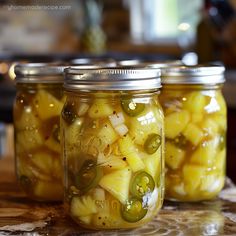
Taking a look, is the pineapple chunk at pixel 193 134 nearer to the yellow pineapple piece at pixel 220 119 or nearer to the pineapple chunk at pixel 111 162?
the yellow pineapple piece at pixel 220 119

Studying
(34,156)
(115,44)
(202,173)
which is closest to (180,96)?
(202,173)

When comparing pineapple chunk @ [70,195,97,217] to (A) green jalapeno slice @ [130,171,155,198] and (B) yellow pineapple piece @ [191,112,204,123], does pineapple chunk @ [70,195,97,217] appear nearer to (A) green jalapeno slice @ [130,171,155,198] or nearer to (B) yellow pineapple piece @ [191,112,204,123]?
(A) green jalapeno slice @ [130,171,155,198]

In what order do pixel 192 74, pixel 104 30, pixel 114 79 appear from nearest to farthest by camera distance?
pixel 114 79, pixel 192 74, pixel 104 30

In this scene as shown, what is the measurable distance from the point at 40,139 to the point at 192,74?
0.24 meters

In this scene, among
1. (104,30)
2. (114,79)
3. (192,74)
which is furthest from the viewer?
(104,30)

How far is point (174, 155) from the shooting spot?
0.77 metres

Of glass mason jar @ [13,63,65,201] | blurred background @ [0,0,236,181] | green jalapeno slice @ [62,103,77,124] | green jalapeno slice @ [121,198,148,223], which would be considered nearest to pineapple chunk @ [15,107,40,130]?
glass mason jar @ [13,63,65,201]

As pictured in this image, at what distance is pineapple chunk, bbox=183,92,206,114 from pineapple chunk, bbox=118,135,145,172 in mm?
146

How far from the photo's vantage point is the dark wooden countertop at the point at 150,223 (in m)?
0.67

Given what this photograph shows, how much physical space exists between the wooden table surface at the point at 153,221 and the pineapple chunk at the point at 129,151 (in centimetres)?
9

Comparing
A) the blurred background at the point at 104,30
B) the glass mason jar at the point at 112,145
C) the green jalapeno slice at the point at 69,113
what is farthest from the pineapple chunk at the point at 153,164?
the blurred background at the point at 104,30

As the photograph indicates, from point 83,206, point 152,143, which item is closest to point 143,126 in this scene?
point 152,143

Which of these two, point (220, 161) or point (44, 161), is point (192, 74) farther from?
point (44, 161)

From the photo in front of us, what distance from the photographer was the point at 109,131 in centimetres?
65
